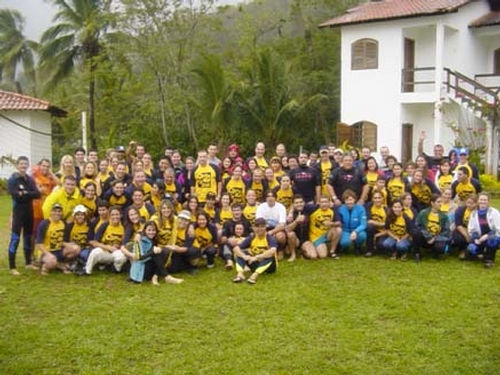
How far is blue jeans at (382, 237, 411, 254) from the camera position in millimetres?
9414

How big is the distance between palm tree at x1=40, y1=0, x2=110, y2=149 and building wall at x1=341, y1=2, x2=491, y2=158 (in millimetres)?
10954

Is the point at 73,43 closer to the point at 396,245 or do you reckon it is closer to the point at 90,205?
the point at 90,205

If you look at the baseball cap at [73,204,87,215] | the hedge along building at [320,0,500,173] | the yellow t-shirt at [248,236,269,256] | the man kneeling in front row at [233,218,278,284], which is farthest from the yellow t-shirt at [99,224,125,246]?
the hedge along building at [320,0,500,173]

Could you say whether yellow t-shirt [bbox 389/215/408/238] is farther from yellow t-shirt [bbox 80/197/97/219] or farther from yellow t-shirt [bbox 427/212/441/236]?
yellow t-shirt [bbox 80/197/97/219]

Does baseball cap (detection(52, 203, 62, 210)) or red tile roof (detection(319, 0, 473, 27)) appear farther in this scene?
red tile roof (detection(319, 0, 473, 27))

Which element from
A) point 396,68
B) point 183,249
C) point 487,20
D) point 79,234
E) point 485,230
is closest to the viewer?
point 183,249

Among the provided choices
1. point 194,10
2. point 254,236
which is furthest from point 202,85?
point 254,236

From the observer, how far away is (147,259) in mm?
8344

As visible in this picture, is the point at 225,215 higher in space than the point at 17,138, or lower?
lower

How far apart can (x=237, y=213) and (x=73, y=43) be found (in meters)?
21.8

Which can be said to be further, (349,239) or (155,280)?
(349,239)

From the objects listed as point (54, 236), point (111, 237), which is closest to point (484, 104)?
point (111, 237)

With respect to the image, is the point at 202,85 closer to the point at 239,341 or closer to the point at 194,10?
the point at 194,10

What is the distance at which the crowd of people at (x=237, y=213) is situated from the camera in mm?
8672
